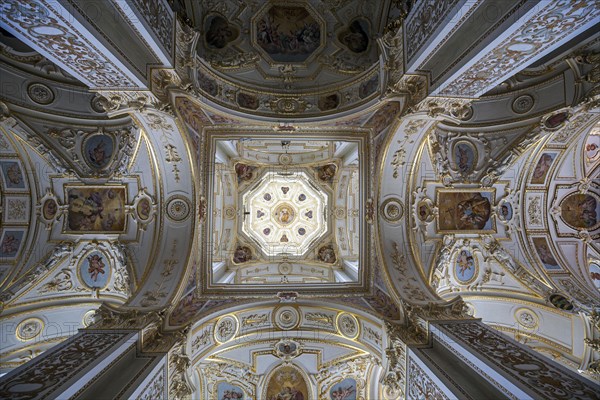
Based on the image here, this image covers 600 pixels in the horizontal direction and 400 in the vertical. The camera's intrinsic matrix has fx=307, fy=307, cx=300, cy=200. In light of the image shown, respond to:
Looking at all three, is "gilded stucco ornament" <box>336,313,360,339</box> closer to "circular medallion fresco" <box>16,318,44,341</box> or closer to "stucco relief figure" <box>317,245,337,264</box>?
"stucco relief figure" <box>317,245,337,264</box>

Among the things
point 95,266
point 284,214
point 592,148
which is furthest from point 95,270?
point 592,148

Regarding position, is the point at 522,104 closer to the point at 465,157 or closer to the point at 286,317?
the point at 465,157

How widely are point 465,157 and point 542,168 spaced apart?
10.4 ft

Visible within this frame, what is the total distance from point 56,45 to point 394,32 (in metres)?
8.42

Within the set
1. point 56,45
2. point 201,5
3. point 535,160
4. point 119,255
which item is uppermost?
point 201,5

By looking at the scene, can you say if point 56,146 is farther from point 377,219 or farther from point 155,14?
point 377,219

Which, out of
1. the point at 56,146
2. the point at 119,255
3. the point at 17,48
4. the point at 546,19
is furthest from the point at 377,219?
the point at 17,48

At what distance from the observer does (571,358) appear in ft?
36.6

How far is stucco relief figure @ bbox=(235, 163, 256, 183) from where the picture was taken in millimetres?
15245

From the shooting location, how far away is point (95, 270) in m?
11.6

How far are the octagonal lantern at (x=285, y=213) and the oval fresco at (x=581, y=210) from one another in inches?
381

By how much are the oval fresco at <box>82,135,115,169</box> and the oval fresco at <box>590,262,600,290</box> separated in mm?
17557

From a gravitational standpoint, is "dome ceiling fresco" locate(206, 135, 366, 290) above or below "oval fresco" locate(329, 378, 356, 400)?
above

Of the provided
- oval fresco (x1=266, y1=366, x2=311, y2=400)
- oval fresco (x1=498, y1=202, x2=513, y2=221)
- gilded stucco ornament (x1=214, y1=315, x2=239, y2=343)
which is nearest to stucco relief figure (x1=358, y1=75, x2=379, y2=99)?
oval fresco (x1=498, y1=202, x2=513, y2=221)
